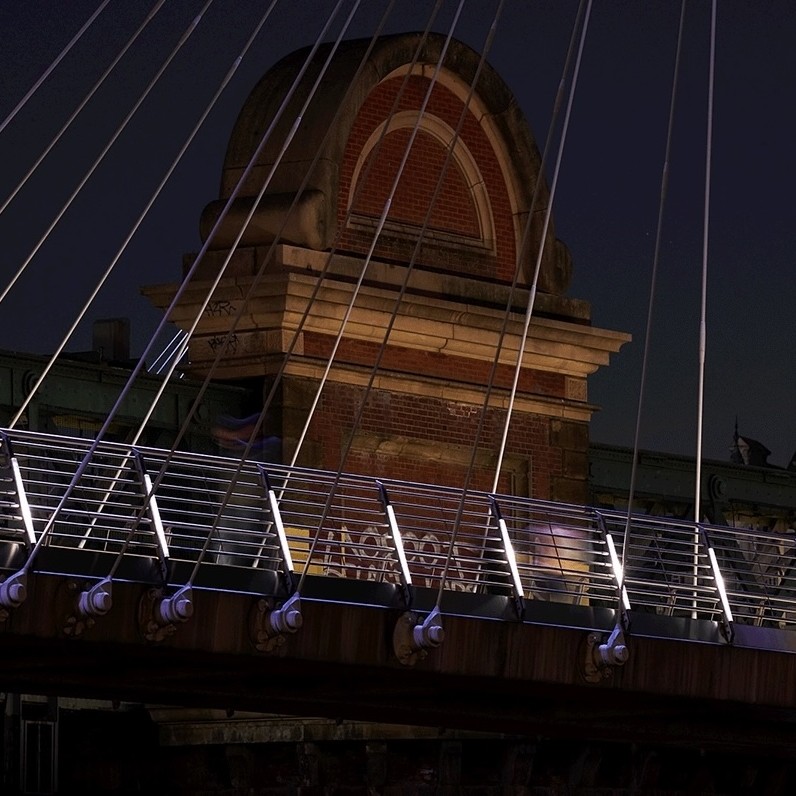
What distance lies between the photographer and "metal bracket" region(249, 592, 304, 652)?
62.5ft

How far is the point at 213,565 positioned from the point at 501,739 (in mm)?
12436

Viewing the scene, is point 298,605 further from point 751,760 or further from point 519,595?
point 751,760

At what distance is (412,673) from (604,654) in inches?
70.1

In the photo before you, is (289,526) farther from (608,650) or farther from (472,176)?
(472,176)

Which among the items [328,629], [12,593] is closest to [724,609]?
[328,629]

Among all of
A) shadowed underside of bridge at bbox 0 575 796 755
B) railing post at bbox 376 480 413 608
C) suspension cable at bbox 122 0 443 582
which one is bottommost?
shadowed underside of bridge at bbox 0 575 796 755

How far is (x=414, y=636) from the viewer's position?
783 inches

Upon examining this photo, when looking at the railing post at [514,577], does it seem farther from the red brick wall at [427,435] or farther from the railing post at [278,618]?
the red brick wall at [427,435]

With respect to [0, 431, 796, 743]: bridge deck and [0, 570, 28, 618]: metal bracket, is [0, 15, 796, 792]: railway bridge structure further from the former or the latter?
[0, 570, 28, 618]: metal bracket

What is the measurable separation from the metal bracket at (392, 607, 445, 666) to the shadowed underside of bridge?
0.10 metres

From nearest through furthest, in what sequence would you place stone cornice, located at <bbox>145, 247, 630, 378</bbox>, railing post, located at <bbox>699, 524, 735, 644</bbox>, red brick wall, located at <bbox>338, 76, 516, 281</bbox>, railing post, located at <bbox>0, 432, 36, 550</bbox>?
1. railing post, located at <bbox>0, 432, 36, 550</bbox>
2. railing post, located at <bbox>699, 524, 735, 644</bbox>
3. stone cornice, located at <bbox>145, 247, 630, 378</bbox>
4. red brick wall, located at <bbox>338, 76, 516, 281</bbox>

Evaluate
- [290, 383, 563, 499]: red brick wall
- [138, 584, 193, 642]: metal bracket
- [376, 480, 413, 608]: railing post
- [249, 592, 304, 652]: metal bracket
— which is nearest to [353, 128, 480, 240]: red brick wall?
[290, 383, 563, 499]: red brick wall

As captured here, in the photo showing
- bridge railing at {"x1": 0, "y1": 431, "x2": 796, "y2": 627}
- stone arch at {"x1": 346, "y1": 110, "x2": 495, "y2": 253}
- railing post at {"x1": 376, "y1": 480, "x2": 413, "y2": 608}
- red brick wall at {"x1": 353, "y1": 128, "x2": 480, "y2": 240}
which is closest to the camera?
bridge railing at {"x1": 0, "y1": 431, "x2": 796, "y2": 627}

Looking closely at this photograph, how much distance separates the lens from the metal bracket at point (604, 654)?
2112cm
